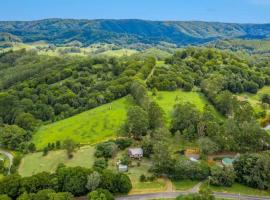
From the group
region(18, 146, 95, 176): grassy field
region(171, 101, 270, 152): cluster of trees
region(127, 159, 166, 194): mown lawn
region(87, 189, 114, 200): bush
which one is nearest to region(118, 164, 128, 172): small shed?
region(127, 159, 166, 194): mown lawn

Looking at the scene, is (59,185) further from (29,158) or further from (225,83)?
(225,83)

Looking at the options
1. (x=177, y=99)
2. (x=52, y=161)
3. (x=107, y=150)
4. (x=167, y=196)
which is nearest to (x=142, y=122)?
(x=107, y=150)

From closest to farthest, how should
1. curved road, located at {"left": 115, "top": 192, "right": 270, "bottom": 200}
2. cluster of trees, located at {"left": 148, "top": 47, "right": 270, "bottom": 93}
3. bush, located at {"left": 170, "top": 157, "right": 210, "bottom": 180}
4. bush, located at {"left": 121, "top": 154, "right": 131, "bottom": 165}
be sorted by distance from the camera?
1. curved road, located at {"left": 115, "top": 192, "right": 270, "bottom": 200}
2. bush, located at {"left": 170, "top": 157, "right": 210, "bottom": 180}
3. bush, located at {"left": 121, "top": 154, "right": 131, "bottom": 165}
4. cluster of trees, located at {"left": 148, "top": 47, "right": 270, "bottom": 93}

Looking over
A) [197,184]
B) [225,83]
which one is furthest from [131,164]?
[225,83]

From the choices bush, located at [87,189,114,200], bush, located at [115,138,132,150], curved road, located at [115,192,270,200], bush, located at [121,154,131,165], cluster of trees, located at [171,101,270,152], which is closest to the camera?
bush, located at [87,189,114,200]

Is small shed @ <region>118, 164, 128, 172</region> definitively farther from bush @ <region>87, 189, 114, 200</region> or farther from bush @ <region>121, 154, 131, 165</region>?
bush @ <region>87, 189, 114, 200</region>

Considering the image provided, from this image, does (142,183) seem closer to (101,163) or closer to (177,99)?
(101,163)
